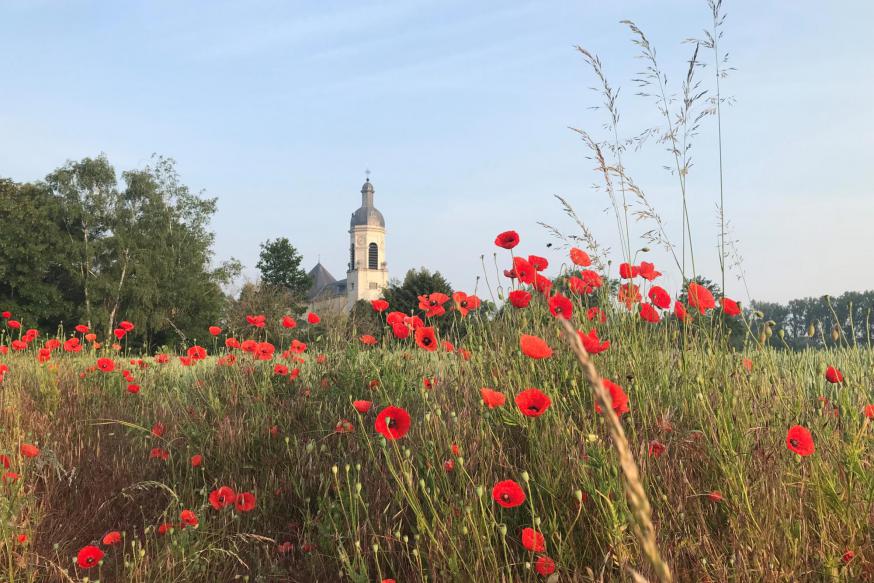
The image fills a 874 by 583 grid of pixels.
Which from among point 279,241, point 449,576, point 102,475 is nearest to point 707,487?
point 449,576

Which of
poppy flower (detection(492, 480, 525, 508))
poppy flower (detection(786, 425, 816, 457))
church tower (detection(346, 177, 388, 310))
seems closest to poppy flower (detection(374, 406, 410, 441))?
poppy flower (detection(492, 480, 525, 508))

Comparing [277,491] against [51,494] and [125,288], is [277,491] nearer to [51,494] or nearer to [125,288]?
[51,494]

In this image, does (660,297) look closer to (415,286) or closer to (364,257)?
(415,286)

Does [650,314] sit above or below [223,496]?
above

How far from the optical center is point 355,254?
86.8 metres

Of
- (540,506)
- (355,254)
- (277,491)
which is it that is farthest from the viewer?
(355,254)

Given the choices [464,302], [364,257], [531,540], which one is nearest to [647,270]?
[464,302]

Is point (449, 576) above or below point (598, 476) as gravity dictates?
below

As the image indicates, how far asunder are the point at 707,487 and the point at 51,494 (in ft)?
11.6

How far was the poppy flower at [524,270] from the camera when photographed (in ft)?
9.87

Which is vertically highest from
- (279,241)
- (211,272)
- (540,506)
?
(279,241)

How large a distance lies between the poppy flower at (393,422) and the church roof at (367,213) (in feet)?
285

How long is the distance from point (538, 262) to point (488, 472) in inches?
44.0

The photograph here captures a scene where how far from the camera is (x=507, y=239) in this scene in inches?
126
